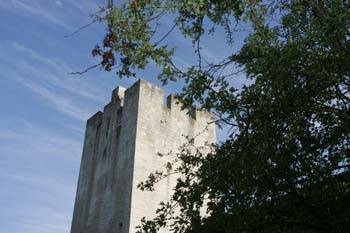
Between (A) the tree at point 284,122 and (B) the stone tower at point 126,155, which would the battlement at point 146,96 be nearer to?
(B) the stone tower at point 126,155

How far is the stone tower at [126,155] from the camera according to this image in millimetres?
19438

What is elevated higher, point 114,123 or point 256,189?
point 114,123

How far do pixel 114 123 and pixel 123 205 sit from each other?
16.8 feet

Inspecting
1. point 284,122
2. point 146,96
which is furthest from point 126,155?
point 284,122

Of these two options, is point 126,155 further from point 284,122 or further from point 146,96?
point 284,122

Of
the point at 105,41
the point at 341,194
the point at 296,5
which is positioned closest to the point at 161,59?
the point at 105,41

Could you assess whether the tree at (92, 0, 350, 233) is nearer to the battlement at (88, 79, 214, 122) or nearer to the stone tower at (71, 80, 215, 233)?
the stone tower at (71, 80, 215, 233)

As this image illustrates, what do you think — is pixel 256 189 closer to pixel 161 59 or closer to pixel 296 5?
pixel 161 59

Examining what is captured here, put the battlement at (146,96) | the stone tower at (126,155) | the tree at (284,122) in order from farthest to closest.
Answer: the battlement at (146,96) < the stone tower at (126,155) < the tree at (284,122)

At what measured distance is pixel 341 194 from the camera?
25.2 feet

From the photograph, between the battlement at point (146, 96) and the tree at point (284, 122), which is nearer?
the tree at point (284, 122)

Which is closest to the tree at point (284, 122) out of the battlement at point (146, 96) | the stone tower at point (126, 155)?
the stone tower at point (126, 155)

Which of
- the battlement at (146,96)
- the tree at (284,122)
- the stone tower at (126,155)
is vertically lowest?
the tree at (284,122)

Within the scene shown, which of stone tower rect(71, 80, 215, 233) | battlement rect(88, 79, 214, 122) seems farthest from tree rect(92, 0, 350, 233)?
battlement rect(88, 79, 214, 122)
